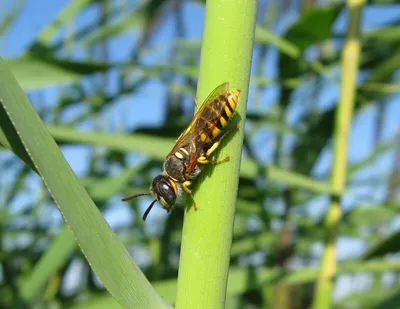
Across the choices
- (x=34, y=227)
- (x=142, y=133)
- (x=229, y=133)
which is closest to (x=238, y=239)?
(x=142, y=133)

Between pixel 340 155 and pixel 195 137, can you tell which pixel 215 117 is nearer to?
pixel 195 137

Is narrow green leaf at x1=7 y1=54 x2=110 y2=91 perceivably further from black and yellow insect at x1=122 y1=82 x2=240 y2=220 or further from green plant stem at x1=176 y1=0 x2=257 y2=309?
green plant stem at x1=176 y1=0 x2=257 y2=309

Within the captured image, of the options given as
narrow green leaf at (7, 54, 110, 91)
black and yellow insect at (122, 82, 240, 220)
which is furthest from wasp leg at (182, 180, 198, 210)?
narrow green leaf at (7, 54, 110, 91)

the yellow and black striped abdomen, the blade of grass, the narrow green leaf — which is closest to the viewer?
the blade of grass

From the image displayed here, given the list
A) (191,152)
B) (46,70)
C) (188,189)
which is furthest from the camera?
(46,70)

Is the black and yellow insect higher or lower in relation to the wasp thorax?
higher

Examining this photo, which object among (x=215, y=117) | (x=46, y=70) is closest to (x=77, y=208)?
(x=215, y=117)
